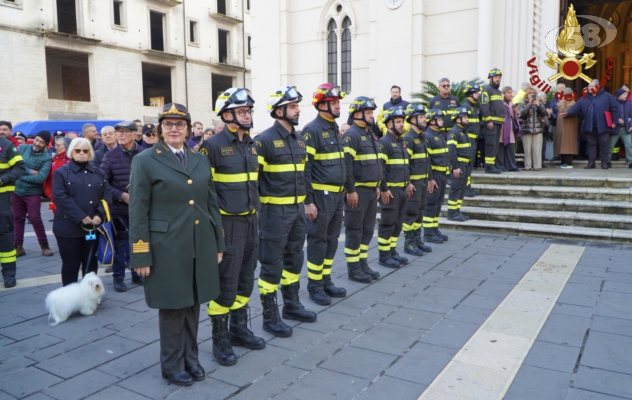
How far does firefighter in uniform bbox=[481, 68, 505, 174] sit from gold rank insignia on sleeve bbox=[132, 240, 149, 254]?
9.58m

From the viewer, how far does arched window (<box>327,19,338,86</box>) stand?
17750mm

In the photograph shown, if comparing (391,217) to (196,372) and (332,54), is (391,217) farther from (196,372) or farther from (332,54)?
(332,54)

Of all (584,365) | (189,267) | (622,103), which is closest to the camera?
(189,267)

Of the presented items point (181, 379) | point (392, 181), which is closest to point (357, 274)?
point (392, 181)

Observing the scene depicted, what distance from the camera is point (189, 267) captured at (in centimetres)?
374

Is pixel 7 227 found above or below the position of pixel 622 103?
below

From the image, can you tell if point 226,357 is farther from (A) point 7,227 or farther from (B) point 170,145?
(A) point 7,227

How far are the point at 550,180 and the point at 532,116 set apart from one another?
2205 millimetres

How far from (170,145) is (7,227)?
13.3 feet

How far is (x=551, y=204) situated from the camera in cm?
990

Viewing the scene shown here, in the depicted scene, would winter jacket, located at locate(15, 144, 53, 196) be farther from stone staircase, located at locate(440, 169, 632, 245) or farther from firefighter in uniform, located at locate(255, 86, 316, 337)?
stone staircase, located at locate(440, 169, 632, 245)

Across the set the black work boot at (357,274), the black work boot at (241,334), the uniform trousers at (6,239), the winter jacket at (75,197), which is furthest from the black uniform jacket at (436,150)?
the uniform trousers at (6,239)

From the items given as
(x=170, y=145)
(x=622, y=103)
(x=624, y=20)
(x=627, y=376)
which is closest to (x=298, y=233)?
(x=170, y=145)

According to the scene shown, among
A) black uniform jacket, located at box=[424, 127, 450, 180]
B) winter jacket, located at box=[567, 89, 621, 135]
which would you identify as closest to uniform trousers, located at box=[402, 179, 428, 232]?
black uniform jacket, located at box=[424, 127, 450, 180]
